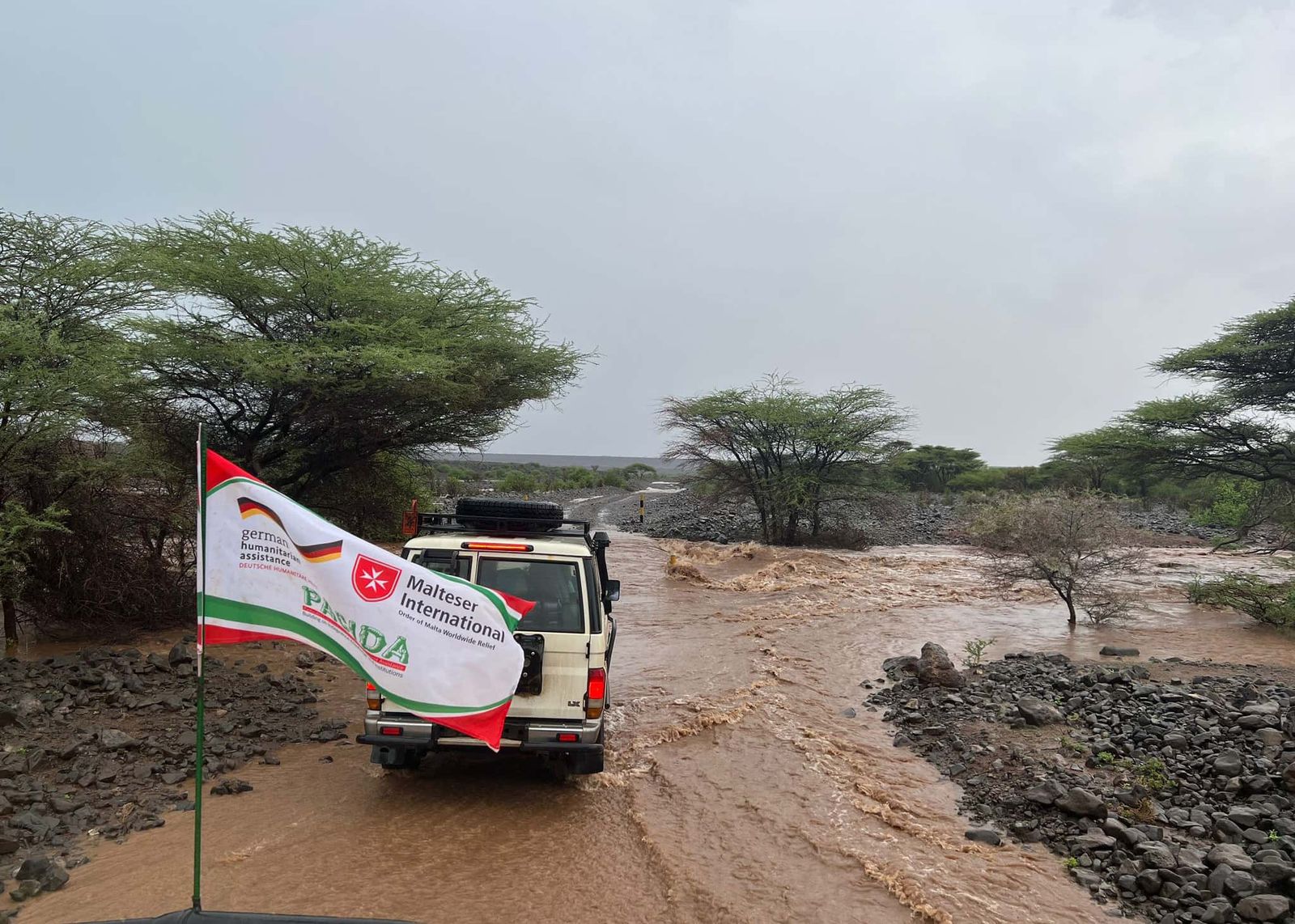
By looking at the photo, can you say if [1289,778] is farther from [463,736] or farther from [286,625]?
[286,625]

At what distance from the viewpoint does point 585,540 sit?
675 cm

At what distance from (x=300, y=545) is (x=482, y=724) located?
1.41 m

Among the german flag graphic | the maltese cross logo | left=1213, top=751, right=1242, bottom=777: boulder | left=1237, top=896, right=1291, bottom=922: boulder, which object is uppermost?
the german flag graphic

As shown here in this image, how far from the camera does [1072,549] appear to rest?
14.1 metres

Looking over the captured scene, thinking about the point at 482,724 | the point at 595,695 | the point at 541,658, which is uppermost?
the point at 541,658

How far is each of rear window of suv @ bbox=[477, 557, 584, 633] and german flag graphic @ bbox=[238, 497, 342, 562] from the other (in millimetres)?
1828

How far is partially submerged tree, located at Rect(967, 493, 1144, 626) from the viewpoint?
14.0 metres

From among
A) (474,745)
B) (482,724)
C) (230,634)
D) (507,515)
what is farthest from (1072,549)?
(230,634)

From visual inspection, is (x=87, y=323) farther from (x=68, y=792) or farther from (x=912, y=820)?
(x=912, y=820)

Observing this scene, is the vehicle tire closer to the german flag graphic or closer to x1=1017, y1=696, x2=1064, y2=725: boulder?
the german flag graphic

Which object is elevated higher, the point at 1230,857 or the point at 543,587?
the point at 543,587

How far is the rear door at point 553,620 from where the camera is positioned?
5602 millimetres

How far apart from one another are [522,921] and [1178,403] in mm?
23193

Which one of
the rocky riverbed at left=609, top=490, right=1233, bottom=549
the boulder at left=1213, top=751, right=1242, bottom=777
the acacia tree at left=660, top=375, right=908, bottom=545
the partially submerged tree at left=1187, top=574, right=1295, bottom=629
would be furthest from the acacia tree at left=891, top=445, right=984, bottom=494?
the boulder at left=1213, top=751, right=1242, bottom=777
